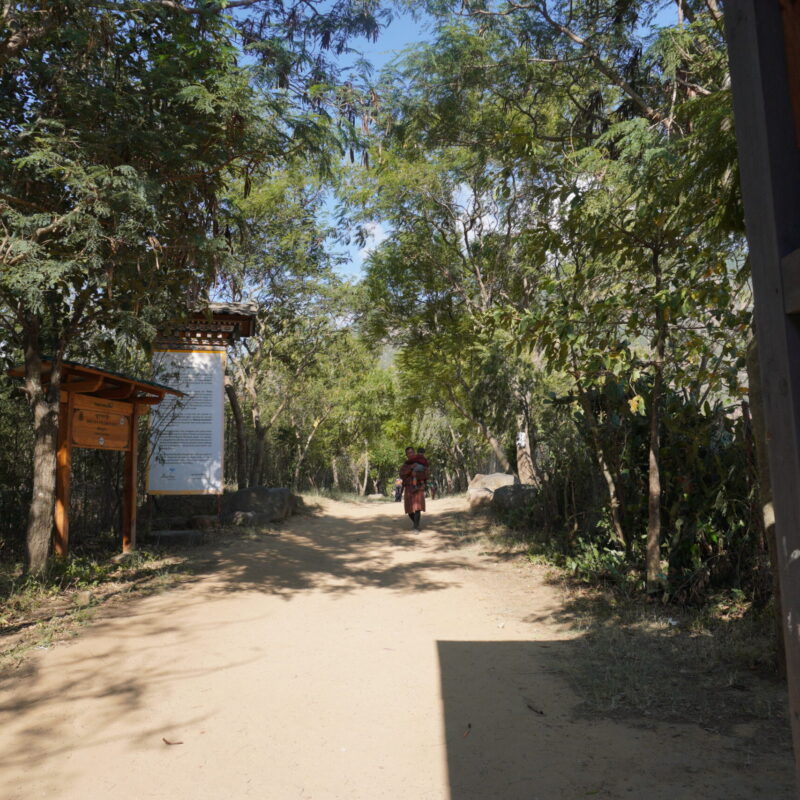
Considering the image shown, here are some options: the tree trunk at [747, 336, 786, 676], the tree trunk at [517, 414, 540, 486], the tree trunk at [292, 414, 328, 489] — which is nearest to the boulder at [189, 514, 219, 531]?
the tree trunk at [517, 414, 540, 486]

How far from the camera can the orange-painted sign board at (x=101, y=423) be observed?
8422 millimetres

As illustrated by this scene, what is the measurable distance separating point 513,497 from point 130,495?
21.7 feet

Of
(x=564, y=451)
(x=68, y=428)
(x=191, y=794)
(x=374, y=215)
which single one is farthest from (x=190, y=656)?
(x=374, y=215)

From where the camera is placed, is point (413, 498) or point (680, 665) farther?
point (413, 498)

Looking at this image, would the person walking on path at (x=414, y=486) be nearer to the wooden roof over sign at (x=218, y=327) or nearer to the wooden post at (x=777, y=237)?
the wooden roof over sign at (x=218, y=327)

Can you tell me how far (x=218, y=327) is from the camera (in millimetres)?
12711

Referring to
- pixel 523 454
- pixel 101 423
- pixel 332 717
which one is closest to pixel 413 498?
pixel 523 454

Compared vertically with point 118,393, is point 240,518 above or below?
below

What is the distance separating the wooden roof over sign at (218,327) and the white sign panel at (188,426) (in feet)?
0.95

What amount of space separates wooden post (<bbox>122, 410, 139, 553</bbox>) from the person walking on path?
5.57 m

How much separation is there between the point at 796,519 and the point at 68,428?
27.0 ft

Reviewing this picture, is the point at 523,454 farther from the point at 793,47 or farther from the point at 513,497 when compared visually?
the point at 793,47

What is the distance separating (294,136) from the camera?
685 cm

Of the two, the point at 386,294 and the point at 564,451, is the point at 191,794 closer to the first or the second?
the point at 564,451
